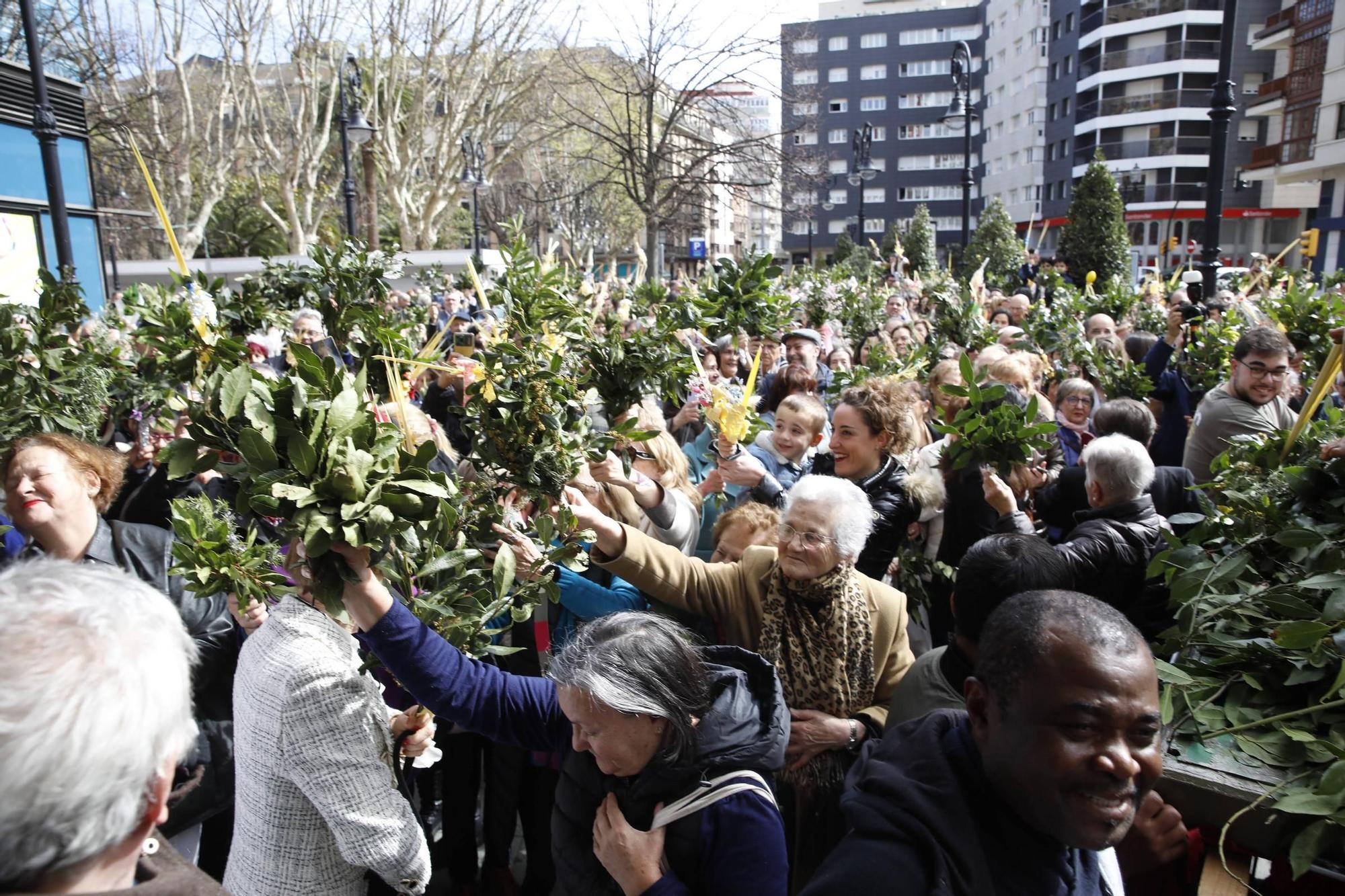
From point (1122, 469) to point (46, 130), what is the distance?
9518mm

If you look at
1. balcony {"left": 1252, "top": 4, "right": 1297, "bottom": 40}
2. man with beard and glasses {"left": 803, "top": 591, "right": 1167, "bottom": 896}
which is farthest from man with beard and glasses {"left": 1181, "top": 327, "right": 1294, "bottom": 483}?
balcony {"left": 1252, "top": 4, "right": 1297, "bottom": 40}

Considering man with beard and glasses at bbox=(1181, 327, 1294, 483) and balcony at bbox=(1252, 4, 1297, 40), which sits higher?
balcony at bbox=(1252, 4, 1297, 40)

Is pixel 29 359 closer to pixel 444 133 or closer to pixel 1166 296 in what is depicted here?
pixel 1166 296

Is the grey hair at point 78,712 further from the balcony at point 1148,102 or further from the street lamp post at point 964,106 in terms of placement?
the balcony at point 1148,102

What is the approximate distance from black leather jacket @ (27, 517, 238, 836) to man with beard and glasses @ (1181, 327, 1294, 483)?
456cm

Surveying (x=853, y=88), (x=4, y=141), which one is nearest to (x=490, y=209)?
(x=4, y=141)

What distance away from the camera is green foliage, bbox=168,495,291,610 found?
2.13m

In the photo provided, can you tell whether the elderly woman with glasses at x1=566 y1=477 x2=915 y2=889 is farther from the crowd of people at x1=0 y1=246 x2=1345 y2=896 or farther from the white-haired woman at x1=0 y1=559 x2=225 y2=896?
the white-haired woman at x1=0 y1=559 x2=225 y2=896

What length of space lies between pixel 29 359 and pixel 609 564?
3308mm

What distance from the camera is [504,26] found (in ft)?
86.0

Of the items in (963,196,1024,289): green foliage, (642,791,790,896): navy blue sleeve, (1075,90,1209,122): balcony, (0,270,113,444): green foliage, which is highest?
(1075,90,1209,122): balcony

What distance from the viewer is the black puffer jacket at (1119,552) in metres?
3.23

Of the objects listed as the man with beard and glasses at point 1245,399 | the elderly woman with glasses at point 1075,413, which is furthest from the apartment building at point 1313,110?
the man with beard and glasses at point 1245,399

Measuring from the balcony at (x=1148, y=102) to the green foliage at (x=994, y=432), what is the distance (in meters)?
56.6
